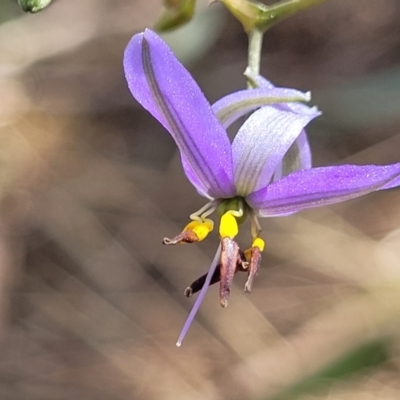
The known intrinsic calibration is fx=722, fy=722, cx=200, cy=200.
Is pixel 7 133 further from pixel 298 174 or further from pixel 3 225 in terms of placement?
pixel 298 174

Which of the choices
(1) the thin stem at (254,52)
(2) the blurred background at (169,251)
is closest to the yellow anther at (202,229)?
(1) the thin stem at (254,52)

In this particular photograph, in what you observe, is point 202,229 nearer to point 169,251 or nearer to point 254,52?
point 254,52

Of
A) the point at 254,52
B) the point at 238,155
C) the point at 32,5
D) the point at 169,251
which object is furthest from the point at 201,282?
the point at 169,251

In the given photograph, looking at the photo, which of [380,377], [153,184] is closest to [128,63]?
[153,184]

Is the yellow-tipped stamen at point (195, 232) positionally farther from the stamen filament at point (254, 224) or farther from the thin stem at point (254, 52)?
the thin stem at point (254, 52)

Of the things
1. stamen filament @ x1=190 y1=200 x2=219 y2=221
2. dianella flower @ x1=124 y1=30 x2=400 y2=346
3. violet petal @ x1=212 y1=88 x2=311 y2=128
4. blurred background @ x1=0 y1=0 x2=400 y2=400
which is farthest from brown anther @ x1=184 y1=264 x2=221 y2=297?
blurred background @ x1=0 y1=0 x2=400 y2=400

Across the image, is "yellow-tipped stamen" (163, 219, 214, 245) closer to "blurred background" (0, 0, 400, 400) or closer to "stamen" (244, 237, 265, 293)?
"stamen" (244, 237, 265, 293)

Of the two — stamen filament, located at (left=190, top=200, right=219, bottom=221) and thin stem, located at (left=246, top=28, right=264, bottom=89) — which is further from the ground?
thin stem, located at (left=246, top=28, right=264, bottom=89)
